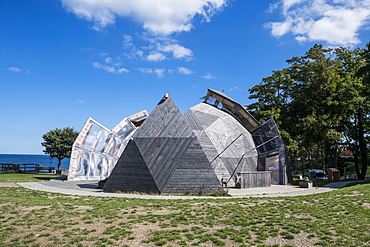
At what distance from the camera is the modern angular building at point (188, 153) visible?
59.4 ft

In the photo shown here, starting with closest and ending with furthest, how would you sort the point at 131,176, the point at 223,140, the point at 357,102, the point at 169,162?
the point at 169,162
the point at 131,176
the point at 223,140
the point at 357,102

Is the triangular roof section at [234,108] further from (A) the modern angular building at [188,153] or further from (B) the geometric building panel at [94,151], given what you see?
(B) the geometric building panel at [94,151]

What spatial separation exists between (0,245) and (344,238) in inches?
407

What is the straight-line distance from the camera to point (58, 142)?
44969mm

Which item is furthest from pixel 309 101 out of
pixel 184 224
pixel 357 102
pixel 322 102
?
pixel 184 224

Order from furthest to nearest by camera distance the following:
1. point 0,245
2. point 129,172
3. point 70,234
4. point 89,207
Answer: point 129,172 < point 89,207 < point 70,234 < point 0,245

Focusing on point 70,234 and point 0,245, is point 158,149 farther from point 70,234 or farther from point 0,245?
point 0,245

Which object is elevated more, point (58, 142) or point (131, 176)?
point (58, 142)

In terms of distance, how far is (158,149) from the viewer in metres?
19.0

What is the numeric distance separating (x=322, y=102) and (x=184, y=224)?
32.0 metres

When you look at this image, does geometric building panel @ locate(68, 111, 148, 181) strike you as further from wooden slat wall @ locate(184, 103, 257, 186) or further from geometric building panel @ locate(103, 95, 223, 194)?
geometric building panel @ locate(103, 95, 223, 194)

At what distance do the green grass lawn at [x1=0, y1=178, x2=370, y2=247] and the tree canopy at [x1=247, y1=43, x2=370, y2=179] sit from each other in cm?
2311

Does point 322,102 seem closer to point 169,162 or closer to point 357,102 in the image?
point 357,102

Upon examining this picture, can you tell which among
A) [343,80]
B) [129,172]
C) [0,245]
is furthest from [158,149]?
[343,80]
